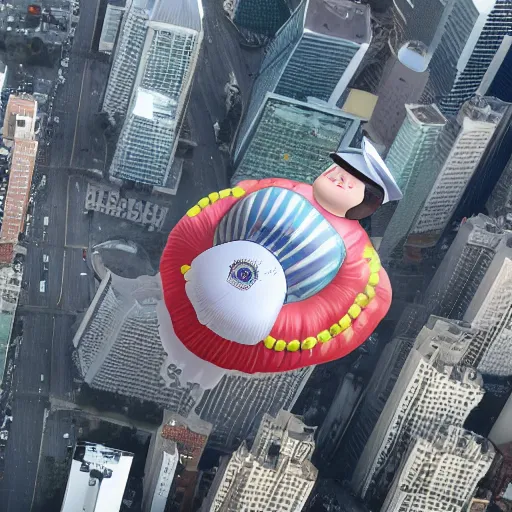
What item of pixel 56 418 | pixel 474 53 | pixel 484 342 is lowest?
pixel 56 418

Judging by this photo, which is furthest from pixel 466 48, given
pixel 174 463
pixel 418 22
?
pixel 174 463

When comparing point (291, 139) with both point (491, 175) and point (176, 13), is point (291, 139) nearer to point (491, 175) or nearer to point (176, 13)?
point (176, 13)

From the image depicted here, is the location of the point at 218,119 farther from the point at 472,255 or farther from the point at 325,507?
the point at 325,507

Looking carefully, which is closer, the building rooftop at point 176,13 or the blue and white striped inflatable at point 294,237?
the blue and white striped inflatable at point 294,237

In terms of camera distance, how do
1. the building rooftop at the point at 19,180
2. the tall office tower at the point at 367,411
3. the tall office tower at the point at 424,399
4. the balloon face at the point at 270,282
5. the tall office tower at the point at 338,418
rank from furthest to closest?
the tall office tower at the point at 338,418, the building rooftop at the point at 19,180, the tall office tower at the point at 367,411, the tall office tower at the point at 424,399, the balloon face at the point at 270,282

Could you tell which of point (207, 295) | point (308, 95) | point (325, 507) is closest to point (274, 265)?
point (207, 295)

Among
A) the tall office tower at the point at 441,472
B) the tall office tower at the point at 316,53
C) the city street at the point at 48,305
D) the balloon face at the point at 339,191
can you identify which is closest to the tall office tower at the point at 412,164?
the tall office tower at the point at 316,53

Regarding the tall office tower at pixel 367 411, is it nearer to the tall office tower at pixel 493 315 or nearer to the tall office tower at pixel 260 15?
the tall office tower at pixel 493 315
